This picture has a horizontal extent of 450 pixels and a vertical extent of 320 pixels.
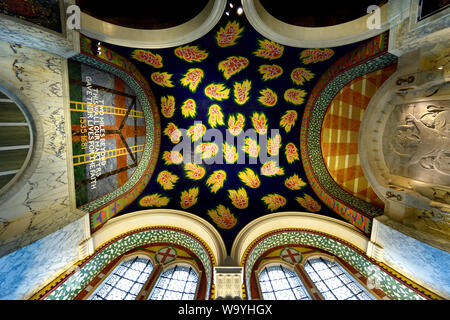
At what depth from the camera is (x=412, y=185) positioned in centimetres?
330

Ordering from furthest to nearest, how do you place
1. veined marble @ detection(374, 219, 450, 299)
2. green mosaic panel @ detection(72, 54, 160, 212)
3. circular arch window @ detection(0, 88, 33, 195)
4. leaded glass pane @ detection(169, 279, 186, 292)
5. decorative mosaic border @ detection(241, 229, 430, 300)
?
leaded glass pane @ detection(169, 279, 186, 292)
green mosaic panel @ detection(72, 54, 160, 212)
decorative mosaic border @ detection(241, 229, 430, 300)
veined marble @ detection(374, 219, 450, 299)
circular arch window @ detection(0, 88, 33, 195)

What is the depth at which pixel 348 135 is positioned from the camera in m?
4.47

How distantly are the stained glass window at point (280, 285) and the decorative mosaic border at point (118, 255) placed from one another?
1556mm

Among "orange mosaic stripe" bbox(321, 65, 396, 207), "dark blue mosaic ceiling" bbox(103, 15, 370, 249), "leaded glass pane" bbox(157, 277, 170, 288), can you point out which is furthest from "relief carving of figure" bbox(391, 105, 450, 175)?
"leaded glass pane" bbox(157, 277, 170, 288)

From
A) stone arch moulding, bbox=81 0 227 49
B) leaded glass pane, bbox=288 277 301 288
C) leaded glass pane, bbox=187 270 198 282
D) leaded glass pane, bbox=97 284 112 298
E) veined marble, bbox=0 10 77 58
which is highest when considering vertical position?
stone arch moulding, bbox=81 0 227 49

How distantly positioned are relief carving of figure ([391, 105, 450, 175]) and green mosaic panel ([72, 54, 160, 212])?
582 centimetres

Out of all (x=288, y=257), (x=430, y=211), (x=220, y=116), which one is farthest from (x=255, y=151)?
(x=430, y=211)

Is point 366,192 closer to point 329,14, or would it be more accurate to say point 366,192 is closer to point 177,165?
point 329,14

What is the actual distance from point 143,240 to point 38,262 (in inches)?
94.2

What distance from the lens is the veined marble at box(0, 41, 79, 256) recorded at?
8.02 feet

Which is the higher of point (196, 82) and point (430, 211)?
point (196, 82)

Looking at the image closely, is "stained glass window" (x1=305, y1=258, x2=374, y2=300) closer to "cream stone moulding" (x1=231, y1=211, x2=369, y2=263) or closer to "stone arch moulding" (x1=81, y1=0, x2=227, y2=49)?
"cream stone moulding" (x1=231, y1=211, x2=369, y2=263)

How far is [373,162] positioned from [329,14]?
3.38m
